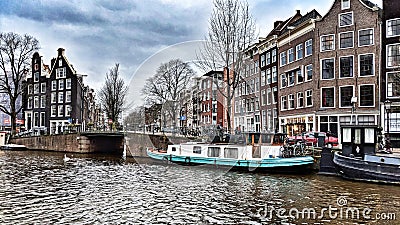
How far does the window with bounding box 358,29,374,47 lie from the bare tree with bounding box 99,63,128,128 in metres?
29.2

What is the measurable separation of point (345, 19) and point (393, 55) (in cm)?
578

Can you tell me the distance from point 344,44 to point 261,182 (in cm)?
2121

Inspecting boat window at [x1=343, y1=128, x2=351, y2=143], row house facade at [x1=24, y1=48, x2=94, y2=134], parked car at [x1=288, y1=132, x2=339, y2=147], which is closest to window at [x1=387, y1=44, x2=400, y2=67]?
parked car at [x1=288, y1=132, x2=339, y2=147]

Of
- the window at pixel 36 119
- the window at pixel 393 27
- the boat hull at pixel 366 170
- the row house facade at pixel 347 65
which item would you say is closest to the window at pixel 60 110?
the window at pixel 36 119

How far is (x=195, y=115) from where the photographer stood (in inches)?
2906

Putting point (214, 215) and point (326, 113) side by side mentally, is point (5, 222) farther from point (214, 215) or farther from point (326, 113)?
point (326, 113)

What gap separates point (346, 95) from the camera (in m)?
36.4

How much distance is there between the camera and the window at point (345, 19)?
3638 cm

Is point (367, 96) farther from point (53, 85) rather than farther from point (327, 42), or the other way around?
point (53, 85)

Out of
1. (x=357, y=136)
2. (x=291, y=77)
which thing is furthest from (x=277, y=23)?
(x=357, y=136)

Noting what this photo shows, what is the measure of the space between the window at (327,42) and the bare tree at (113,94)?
25686 mm

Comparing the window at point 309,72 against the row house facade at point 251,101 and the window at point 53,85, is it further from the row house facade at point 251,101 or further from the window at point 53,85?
the window at point 53,85

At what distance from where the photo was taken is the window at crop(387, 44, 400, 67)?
33875 millimetres

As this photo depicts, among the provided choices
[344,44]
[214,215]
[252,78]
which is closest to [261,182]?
[214,215]
